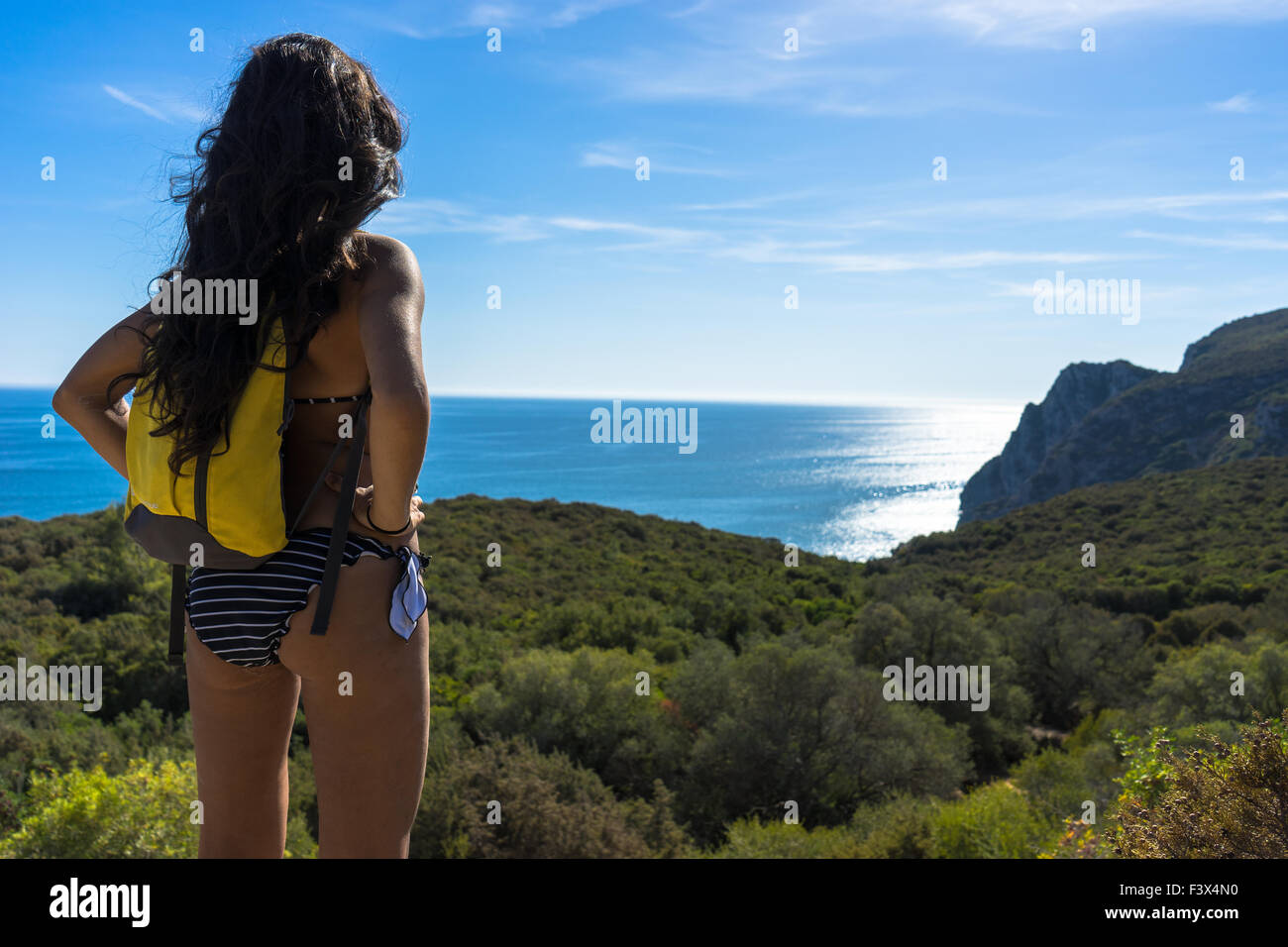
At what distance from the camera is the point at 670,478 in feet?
332

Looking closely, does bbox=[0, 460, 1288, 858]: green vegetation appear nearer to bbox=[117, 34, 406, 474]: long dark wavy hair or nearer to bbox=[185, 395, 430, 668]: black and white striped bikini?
bbox=[185, 395, 430, 668]: black and white striped bikini

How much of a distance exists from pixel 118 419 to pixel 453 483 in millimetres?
75508

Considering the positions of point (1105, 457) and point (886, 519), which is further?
point (886, 519)

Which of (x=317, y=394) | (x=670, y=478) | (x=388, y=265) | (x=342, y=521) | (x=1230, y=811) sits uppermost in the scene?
(x=388, y=265)

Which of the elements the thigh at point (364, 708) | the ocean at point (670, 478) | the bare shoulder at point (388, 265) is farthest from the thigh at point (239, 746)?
the ocean at point (670, 478)

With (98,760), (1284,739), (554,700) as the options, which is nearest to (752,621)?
(554,700)

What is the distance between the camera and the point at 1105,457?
54.0 meters

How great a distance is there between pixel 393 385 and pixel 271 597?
0.42m

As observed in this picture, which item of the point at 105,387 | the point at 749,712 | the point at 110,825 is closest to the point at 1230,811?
the point at 105,387

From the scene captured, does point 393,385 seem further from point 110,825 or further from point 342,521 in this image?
point 110,825

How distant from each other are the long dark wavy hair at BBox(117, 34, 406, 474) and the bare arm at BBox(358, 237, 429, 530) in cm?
8

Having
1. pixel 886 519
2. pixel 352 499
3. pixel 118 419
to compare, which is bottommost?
pixel 886 519

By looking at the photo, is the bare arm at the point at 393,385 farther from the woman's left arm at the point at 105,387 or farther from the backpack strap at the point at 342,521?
the woman's left arm at the point at 105,387
